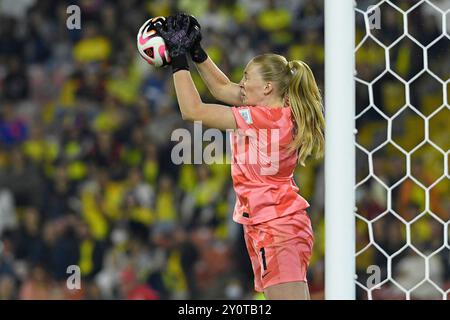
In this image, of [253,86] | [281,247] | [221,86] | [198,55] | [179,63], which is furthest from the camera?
[221,86]

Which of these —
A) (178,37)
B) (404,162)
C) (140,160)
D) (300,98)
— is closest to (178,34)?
(178,37)

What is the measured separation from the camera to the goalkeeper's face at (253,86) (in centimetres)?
323

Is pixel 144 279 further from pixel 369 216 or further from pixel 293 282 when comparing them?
pixel 293 282

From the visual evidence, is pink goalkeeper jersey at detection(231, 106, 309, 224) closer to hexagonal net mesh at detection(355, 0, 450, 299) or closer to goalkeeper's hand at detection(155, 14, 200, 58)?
goalkeeper's hand at detection(155, 14, 200, 58)

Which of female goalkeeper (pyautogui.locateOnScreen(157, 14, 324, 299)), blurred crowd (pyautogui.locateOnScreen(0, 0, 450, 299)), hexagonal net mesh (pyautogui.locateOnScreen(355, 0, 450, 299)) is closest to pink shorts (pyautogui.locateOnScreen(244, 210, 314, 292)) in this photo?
female goalkeeper (pyautogui.locateOnScreen(157, 14, 324, 299))

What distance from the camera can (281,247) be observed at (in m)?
3.14

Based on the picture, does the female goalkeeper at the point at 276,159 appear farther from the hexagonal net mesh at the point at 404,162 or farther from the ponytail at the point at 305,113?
the hexagonal net mesh at the point at 404,162

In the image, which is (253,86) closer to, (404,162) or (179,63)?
(179,63)

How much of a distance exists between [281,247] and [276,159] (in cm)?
28

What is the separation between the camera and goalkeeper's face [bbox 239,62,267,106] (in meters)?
3.23

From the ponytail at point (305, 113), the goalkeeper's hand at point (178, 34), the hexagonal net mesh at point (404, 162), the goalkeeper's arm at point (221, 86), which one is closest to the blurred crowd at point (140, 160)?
the hexagonal net mesh at point (404, 162)

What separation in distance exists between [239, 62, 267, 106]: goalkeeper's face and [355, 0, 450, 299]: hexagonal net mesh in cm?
197

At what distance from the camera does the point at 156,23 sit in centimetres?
306

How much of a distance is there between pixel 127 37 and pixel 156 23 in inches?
180
